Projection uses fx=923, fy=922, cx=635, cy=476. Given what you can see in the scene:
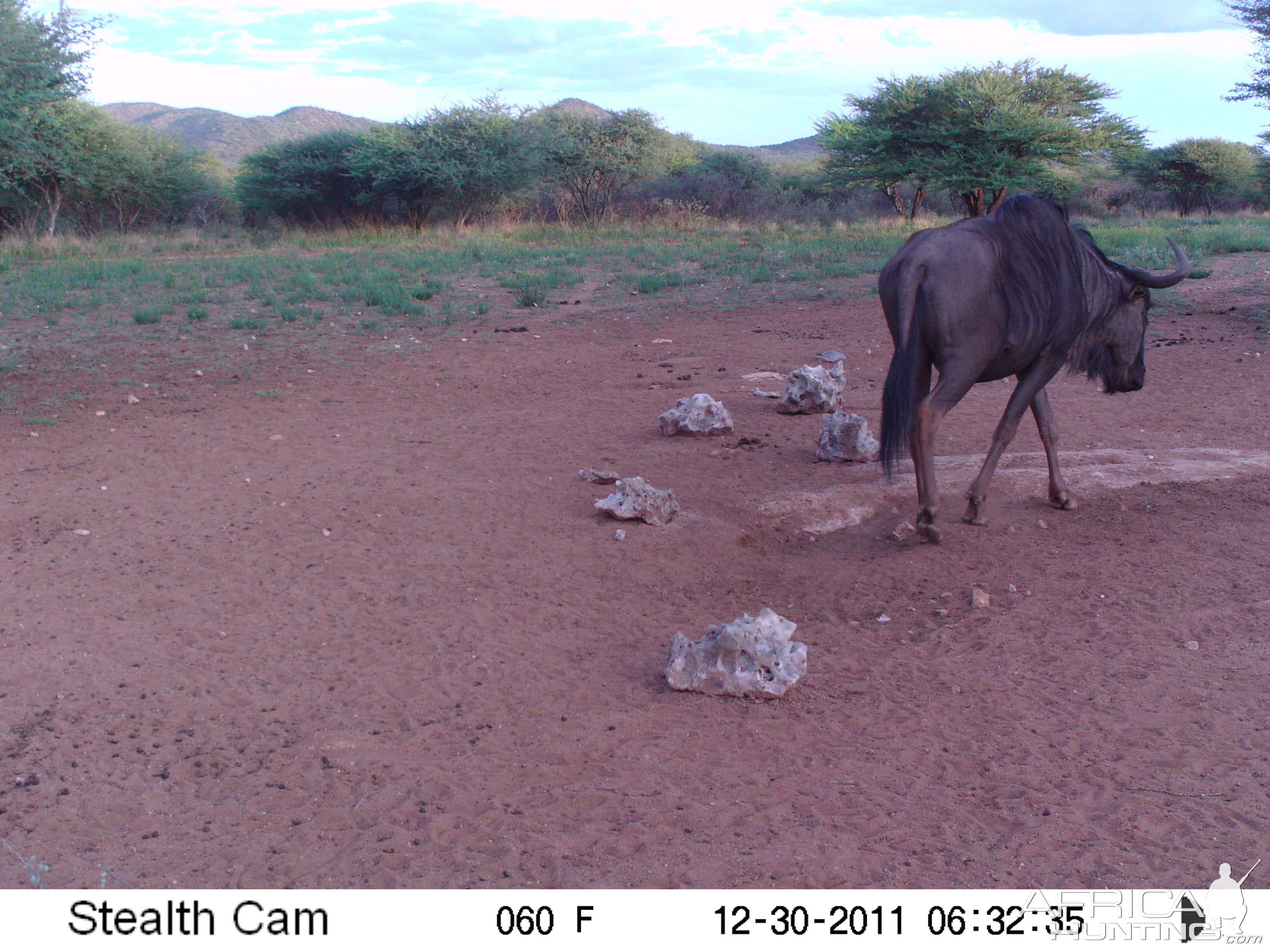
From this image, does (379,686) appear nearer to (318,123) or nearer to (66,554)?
(66,554)

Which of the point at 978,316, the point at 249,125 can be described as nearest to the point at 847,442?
the point at 978,316

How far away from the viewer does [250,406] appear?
8023 mm

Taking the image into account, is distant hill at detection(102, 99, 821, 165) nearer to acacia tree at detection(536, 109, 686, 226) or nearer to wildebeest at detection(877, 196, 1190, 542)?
acacia tree at detection(536, 109, 686, 226)

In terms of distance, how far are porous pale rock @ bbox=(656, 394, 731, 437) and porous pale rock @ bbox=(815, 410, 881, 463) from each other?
0.90m

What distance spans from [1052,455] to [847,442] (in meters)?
1.34

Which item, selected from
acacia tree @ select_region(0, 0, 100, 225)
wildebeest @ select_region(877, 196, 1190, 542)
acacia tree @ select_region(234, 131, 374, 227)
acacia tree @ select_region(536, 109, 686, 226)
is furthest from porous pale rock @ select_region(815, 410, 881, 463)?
acacia tree @ select_region(234, 131, 374, 227)

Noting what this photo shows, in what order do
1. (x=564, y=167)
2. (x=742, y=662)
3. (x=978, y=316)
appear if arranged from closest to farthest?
(x=742, y=662), (x=978, y=316), (x=564, y=167)

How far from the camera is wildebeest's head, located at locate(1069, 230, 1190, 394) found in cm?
540

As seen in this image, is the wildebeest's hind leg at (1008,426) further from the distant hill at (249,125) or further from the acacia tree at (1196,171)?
the distant hill at (249,125)

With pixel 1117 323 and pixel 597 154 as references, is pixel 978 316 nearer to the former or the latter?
pixel 1117 323

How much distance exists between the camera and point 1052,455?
18.1 feet

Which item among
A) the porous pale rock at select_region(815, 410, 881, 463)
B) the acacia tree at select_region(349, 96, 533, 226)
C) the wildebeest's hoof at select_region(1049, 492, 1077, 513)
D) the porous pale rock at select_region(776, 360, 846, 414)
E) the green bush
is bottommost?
the wildebeest's hoof at select_region(1049, 492, 1077, 513)

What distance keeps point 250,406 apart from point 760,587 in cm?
536

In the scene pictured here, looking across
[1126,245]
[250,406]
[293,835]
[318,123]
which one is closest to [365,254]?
[250,406]
